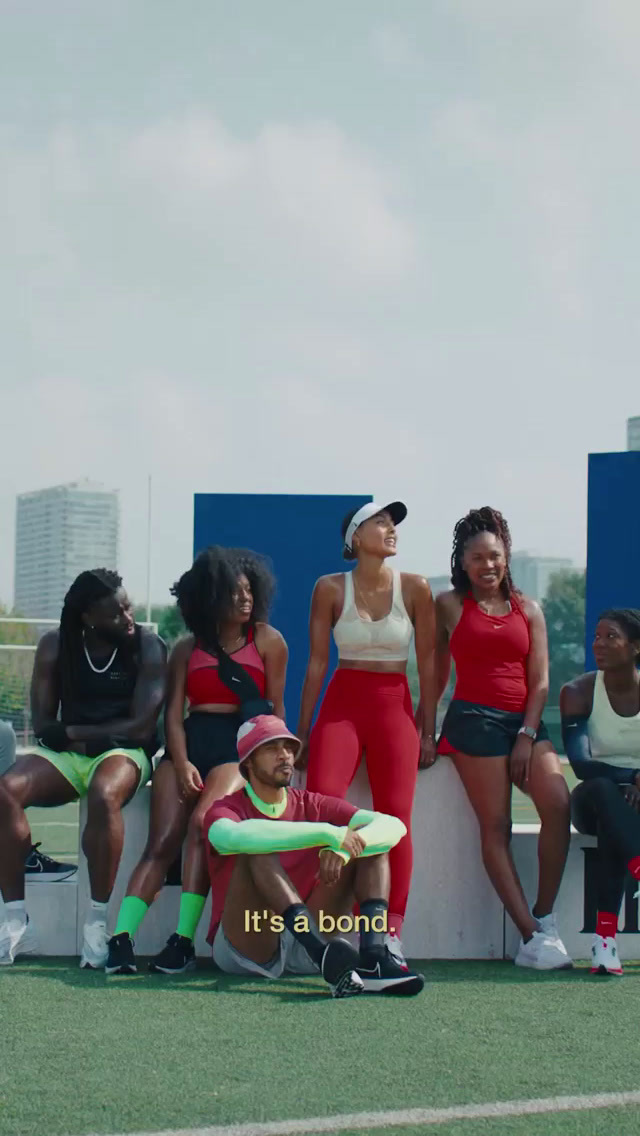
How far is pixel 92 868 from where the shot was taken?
5742 mm

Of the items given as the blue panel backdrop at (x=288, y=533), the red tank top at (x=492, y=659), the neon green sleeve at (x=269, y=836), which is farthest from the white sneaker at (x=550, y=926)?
the blue panel backdrop at (x=288, y=533)

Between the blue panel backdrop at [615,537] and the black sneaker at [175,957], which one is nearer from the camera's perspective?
the black sneaker at [175,957]

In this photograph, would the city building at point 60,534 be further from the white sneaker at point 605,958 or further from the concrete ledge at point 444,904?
the white sneaker at point 605,958

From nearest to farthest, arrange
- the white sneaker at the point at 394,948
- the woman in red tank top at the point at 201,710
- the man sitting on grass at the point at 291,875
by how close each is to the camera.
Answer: the man sitting on grass at the point at 291,875 → the white sneaker at the point at 394,948 → the woman in red tank top at the point at 201,710

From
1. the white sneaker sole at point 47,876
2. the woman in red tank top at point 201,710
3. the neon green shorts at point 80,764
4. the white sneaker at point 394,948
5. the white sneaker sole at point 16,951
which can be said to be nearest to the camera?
the white sneaker at point 394,948

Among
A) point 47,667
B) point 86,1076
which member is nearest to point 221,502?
point 47,667

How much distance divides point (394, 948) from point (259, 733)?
0.98 meters

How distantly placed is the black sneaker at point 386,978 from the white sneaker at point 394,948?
0.21 ft

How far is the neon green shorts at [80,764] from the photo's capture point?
19.4 feet

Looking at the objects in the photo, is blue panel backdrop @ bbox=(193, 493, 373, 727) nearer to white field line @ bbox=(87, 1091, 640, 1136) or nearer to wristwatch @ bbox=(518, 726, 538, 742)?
wristwatch @ bbox=(518, 726, 538, 742)

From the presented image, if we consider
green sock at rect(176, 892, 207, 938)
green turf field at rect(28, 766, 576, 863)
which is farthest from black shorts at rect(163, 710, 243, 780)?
green turf field at rect(28, 766, 576, 863)

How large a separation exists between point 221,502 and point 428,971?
8.94 feet

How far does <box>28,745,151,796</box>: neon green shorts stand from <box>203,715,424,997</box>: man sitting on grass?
0.61 m

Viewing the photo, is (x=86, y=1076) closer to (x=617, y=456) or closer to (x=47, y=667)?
(x=47, y=667)
